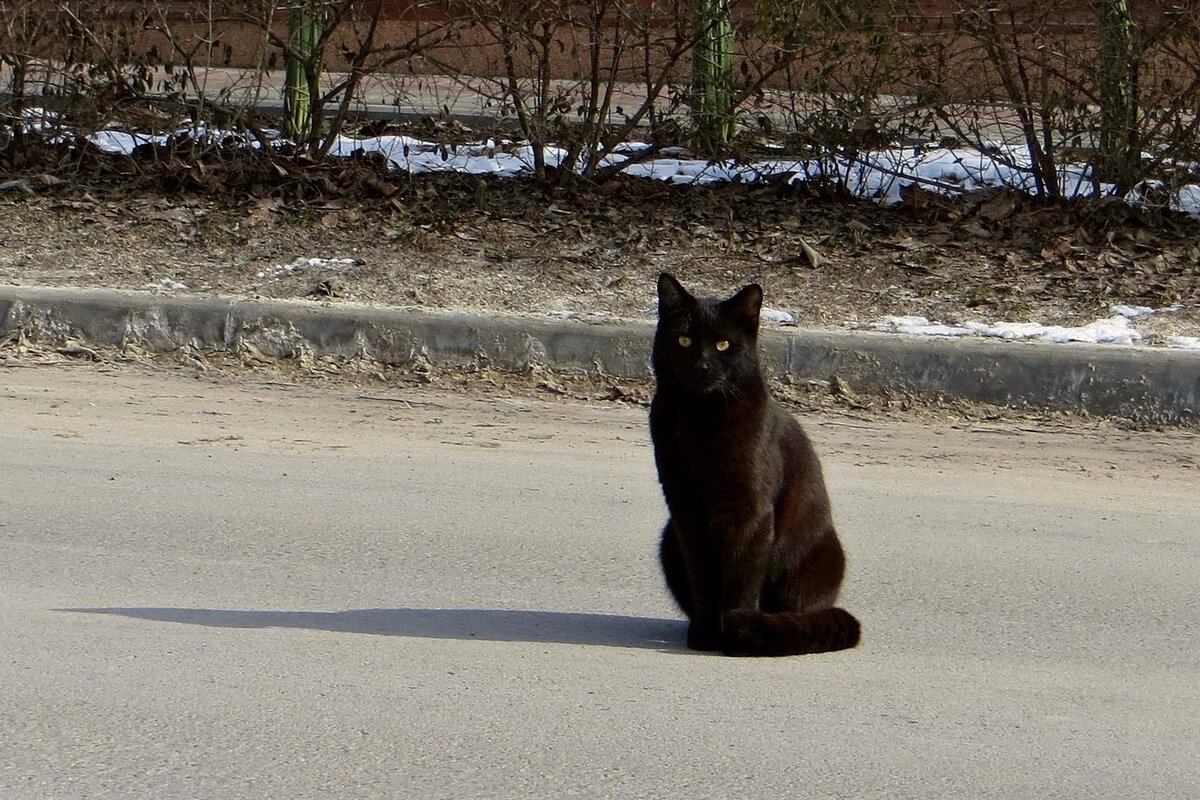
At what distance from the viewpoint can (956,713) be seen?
417 cm

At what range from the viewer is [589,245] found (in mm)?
9922

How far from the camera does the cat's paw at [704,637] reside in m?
4.62

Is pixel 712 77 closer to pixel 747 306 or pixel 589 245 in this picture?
pixel 589 245

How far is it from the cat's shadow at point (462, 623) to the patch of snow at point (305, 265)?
4.56 meters

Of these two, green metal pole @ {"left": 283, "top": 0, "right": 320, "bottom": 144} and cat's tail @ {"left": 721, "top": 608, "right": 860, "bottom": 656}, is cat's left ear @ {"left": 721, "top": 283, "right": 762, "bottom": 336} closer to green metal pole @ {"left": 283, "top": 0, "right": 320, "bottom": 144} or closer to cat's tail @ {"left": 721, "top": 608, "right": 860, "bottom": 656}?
cat's tail @ {"left": 721, "top": 608, "right": 860, "bottom": 656}

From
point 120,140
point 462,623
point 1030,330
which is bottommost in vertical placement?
point 462,623

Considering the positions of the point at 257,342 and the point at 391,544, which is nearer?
the point at 391,544

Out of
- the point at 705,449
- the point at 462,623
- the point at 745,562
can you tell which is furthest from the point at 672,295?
the point at 462,623

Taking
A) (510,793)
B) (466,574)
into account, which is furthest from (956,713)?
(466,574)

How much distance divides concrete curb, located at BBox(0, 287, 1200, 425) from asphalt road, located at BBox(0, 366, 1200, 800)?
1.08ft

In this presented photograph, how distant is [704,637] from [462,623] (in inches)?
29.1

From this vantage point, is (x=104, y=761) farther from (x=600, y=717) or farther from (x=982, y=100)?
(x=982, y=100)

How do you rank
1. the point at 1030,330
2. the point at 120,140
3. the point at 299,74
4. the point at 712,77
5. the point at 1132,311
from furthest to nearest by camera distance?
the point at 120,140 → the point at 299,74 → the point at 712,77 → the point at 1132,311 → the point at 1030,330

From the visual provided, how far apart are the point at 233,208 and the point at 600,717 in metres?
7.14
